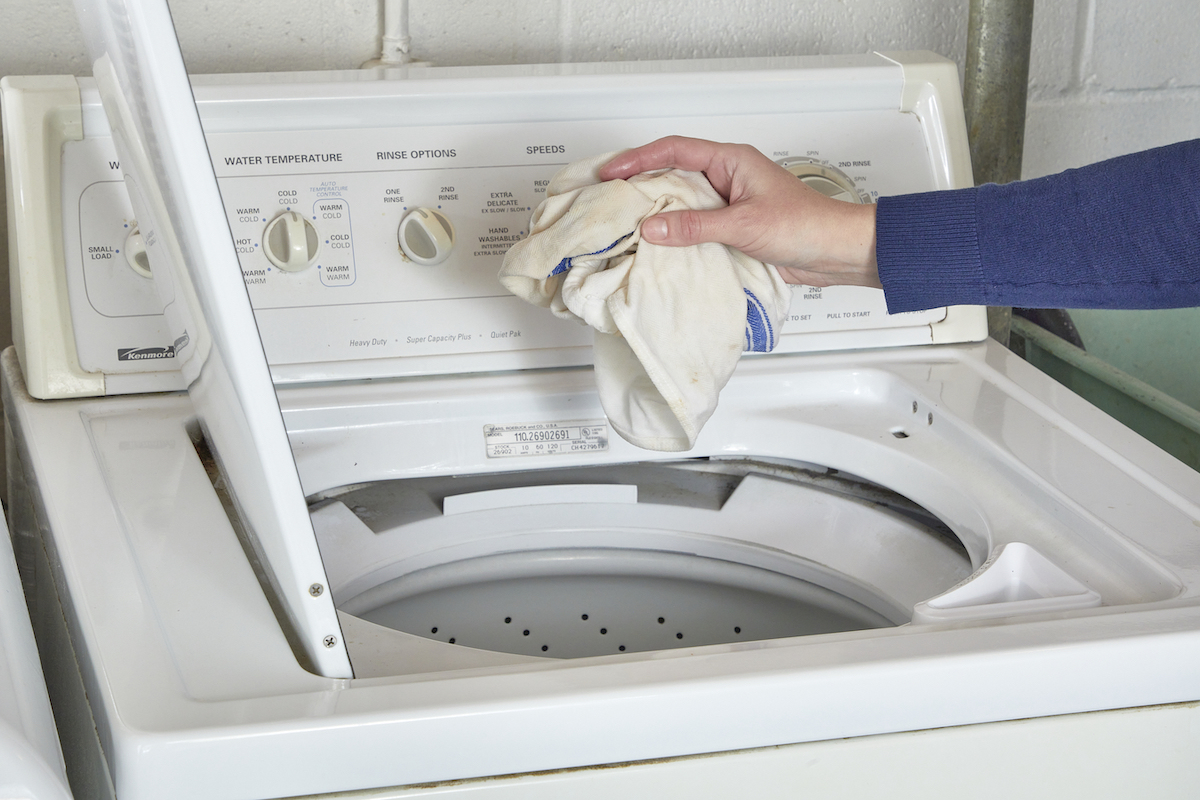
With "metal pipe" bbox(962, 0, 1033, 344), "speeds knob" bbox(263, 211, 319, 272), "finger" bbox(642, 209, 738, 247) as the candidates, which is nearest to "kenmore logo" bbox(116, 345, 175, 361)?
"speeds knob" bbox(263, 211, 319, 272)

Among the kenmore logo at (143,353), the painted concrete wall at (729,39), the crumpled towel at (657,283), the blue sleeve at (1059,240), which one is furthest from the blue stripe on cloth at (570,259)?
the painted concrete wall at (729,39)

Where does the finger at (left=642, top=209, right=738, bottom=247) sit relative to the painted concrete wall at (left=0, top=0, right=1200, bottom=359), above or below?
below

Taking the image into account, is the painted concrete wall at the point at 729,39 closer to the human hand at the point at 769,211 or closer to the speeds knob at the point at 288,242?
the speeds knob at the point at 288,242

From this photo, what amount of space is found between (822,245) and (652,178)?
0.16m

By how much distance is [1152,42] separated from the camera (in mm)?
1580

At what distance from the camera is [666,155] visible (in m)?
0.87

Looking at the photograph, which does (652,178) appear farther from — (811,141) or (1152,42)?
(1152,42)

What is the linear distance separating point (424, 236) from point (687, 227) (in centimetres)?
29

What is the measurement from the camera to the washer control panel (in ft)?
3.05

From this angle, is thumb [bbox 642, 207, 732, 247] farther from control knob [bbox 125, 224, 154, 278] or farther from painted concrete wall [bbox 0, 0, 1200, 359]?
painted concrete wall [bbox 0, 0, 1200, 359]

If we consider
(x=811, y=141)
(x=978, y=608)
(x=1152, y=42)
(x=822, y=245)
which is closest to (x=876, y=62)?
(x=811, y=141)

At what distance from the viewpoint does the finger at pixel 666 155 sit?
2.82 feet

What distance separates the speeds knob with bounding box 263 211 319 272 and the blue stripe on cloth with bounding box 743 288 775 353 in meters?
0.41

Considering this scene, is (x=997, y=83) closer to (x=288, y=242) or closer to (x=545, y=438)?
(x=545, y=438)
